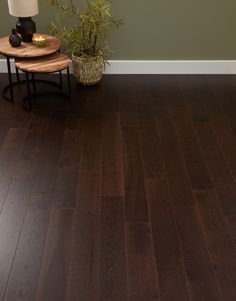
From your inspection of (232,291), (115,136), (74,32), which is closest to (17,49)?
(74,32)

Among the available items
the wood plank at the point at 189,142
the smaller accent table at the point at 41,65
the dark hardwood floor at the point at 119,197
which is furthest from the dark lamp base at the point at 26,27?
the wood plank at the point at 189,142

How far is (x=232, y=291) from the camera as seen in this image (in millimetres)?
1756

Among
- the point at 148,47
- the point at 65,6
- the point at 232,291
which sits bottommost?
the point at 232,291

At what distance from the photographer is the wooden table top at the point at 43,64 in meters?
2.89

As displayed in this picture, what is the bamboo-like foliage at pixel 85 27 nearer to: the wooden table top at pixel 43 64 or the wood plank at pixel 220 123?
the wooden table top at pixel 43 64

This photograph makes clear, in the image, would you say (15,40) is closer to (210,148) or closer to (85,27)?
(85,27)

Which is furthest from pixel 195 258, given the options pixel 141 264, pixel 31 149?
pixel 31 149

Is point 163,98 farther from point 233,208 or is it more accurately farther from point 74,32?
point 233,208

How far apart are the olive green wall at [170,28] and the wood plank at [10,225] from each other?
1.85 metres

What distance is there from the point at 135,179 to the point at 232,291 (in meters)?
0.90

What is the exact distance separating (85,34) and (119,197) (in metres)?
1.67

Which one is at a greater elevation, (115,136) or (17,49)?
(17,49)

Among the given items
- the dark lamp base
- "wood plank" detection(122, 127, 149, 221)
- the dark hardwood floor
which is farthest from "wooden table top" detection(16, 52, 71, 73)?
"wood plank" detection(122, 127, 149, 221)

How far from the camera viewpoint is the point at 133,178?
7.91 feet
